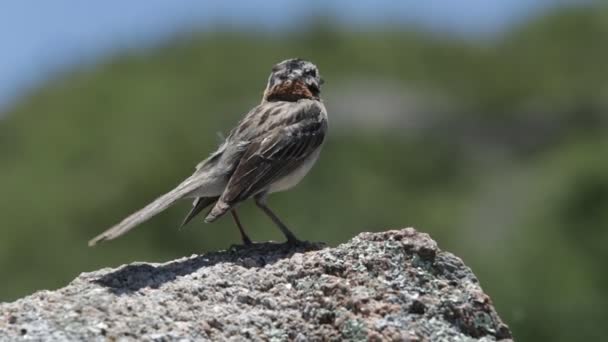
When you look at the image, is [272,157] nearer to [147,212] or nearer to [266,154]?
[266,154]

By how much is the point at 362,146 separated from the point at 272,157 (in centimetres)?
2290

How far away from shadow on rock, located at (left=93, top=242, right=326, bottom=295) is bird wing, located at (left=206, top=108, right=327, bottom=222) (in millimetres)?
464

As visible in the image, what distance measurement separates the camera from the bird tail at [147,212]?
9750 millimetres

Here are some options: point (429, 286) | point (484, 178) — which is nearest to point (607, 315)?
point (429, 286)

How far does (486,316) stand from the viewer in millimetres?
8883

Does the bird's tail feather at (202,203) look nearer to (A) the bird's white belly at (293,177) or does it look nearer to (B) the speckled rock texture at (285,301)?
(A) the bird's white belly at (293,177)

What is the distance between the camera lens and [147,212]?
10.1 m

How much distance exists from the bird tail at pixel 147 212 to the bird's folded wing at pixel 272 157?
26cm

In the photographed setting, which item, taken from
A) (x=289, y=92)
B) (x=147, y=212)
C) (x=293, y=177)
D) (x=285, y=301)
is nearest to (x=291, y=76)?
(x=289, y=92)

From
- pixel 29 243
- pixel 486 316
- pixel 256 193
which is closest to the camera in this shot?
pixel 486 316

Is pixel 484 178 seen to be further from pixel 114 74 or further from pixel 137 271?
pixel 137 271

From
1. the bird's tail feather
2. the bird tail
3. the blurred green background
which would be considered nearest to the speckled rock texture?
the bird tail

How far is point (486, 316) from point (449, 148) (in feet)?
88.5

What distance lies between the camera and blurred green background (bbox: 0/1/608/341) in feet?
101
